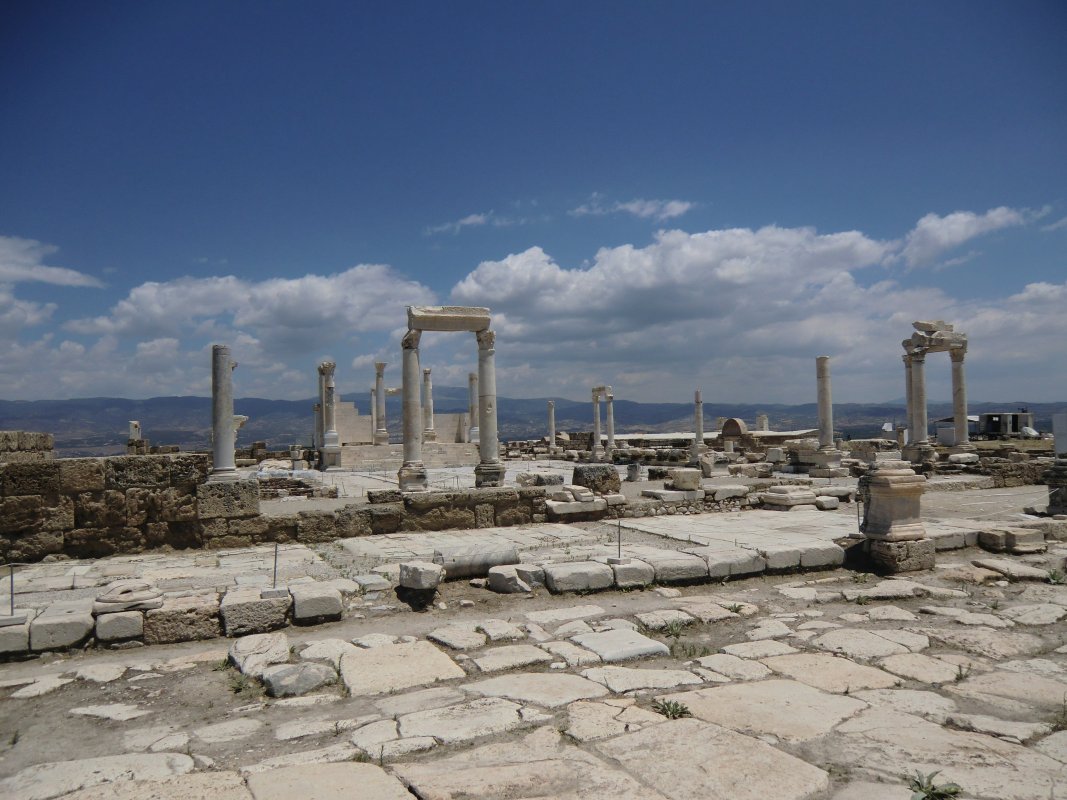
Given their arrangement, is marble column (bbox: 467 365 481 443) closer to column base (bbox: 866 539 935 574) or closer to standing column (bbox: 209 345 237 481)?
standing column (bbox: 209 345 237 481)

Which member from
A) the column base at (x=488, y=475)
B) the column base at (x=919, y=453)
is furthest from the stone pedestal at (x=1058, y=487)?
the column base at (x=488, y=475)

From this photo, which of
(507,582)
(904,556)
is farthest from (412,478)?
(904,556)

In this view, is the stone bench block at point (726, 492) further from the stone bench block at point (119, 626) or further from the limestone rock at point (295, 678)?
the stone bench block at point (119, 626)

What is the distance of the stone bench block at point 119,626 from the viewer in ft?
18.5

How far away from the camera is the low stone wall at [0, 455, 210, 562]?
Result: 29.3ft

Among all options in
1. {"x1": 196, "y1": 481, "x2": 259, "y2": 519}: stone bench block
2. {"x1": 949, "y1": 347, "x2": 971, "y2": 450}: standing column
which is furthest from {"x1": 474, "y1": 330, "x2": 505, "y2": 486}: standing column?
{"x1": 949, "y1": 347, "x2": 971, "y2": 450}: standing column

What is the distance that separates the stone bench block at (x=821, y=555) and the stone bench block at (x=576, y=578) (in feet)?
8.42

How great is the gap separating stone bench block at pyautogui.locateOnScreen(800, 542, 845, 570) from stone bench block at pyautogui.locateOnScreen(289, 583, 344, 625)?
17.7 ft

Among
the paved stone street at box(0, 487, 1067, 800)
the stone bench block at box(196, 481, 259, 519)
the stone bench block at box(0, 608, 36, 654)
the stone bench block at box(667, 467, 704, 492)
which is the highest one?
the stone bench block at box(196, 481, 259, 519)

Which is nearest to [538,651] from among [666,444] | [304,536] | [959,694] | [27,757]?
[959,694]

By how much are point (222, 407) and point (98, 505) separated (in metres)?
3.15

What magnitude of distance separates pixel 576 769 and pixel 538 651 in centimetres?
201

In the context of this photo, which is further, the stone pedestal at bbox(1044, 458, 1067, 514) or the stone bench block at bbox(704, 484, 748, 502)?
the stone bench block at bbox(704, 484, 748, 502)

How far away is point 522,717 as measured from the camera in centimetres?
404
